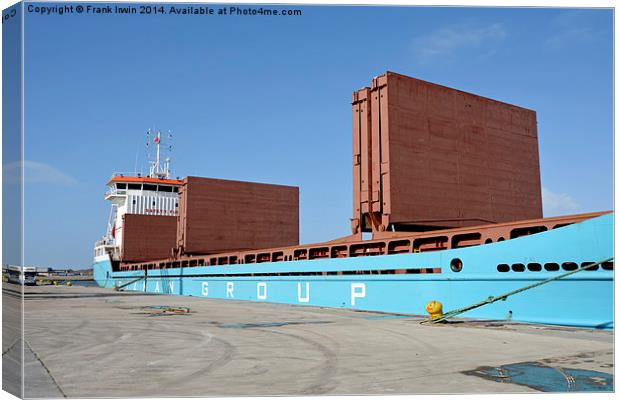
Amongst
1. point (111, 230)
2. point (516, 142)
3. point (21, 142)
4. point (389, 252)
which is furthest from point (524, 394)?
point (111, 230)

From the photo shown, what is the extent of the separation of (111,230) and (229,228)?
1913 cm

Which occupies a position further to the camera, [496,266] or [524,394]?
[496,266]

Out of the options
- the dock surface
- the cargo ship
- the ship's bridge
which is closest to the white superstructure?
the ship's bridge

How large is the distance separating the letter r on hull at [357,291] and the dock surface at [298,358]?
5271 mm

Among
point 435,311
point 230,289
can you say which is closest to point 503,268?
point 435,311

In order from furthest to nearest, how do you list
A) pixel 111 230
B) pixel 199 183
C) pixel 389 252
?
1. pixel 111 230
2. pixel 199 183
3. pixel 389 252

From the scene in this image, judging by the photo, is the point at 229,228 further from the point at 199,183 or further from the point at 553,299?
the point at 553,299

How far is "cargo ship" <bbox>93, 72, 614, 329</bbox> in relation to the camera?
9906 millimetres

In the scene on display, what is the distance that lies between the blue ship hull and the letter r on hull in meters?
0.03

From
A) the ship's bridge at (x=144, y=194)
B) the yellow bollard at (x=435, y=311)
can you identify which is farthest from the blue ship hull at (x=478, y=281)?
the ship's bridge at (x=144, y=194)

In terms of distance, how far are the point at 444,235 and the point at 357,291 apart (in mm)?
3617

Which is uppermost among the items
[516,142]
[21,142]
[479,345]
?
[516,142]

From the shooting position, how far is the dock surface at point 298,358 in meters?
4.40

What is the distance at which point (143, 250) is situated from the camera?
132 feet
